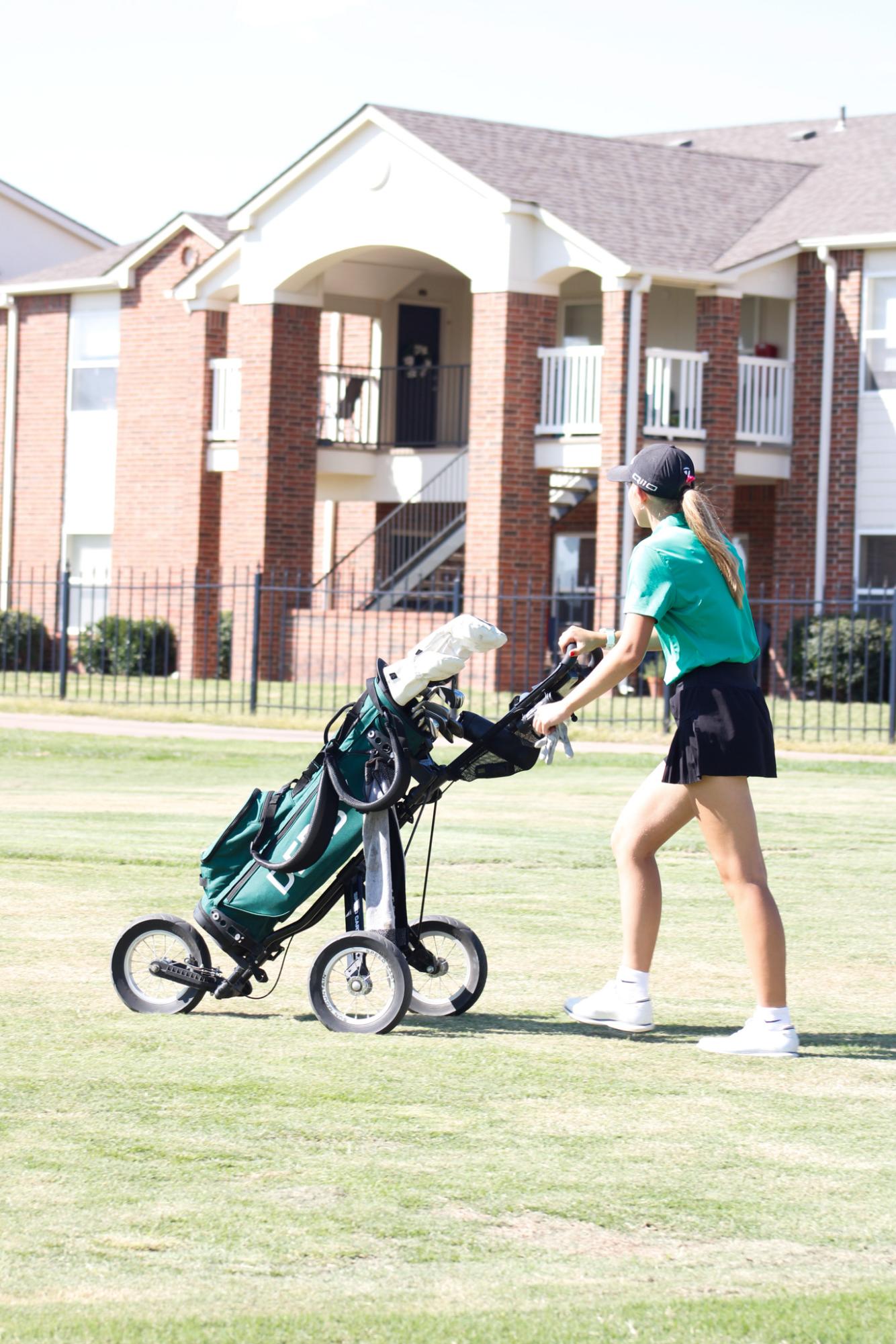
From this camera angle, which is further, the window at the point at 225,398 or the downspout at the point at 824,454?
the window at the point at 225,398

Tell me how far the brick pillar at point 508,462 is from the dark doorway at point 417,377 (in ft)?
13.0

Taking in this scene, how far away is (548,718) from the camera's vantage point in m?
6.50

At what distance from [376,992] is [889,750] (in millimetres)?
14369

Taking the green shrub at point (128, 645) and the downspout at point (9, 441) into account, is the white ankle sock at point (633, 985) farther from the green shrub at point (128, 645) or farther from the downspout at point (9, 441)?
the downspout at point (9, 441)

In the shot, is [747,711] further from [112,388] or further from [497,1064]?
[112,388]

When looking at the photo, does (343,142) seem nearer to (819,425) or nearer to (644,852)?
(819,425)

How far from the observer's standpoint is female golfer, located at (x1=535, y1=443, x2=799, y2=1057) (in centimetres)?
643

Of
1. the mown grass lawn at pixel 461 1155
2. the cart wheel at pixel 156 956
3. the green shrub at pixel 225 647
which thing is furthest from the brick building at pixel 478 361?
the cart wheel at pixel 156 956

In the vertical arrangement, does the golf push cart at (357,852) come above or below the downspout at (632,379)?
below

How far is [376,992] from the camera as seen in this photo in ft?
22.2

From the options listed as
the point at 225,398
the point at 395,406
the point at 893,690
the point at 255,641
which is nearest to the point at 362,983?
the point at 893,690

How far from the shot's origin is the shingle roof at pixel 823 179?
2880cm

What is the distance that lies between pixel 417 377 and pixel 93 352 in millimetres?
6158

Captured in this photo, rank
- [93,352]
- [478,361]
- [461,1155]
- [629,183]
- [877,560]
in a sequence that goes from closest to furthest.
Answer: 1. [461,1155]
2. [478,361]
3. [877,560]
4. [629,183]
5. [93,352]
